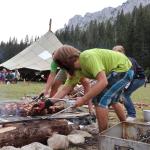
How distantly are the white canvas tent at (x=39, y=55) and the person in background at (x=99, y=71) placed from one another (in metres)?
Answer: 33.4

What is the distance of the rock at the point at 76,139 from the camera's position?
21.5 feet

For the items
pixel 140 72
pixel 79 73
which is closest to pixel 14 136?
pixel 79 73

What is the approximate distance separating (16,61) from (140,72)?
120 ft

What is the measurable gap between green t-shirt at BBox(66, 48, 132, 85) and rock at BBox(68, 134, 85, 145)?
114cm

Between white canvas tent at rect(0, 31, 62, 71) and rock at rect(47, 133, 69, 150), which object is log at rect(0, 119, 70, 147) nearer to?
rock at rect(47, 133, 69, 150)

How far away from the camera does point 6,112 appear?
7.04m

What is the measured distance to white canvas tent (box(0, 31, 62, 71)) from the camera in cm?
3977

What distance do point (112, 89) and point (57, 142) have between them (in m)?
1.32

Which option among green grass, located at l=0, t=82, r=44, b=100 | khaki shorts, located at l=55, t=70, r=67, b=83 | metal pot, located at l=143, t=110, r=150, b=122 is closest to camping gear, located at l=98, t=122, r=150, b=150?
khaki shorts, located at l=55, t=70, r=67, b=83

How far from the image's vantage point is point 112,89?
546cm

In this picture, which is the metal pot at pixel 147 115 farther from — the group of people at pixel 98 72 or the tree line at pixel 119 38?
the tree line at pixel 119 38

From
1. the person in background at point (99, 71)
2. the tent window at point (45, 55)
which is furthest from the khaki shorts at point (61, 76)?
the tent window at point (45, 55)

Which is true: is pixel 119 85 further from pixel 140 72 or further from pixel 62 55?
pixel 140 72

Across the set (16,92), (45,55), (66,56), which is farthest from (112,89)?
(45,55)
